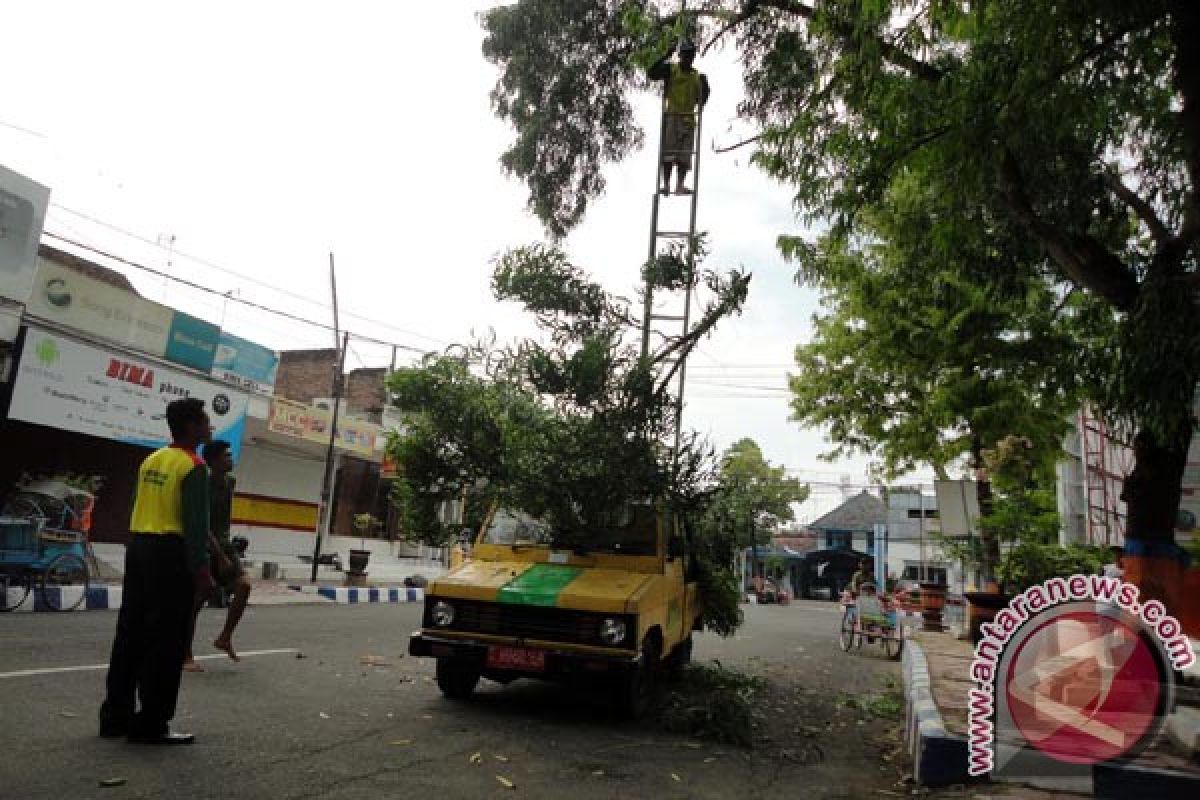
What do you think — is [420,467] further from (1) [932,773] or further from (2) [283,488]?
(2) [283,488]

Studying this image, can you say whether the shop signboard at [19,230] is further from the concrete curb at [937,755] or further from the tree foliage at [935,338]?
the concrete curb at [937,755]

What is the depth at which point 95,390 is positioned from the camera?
1552 centimetres

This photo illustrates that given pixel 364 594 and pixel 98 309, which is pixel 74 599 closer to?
pixel 98 309

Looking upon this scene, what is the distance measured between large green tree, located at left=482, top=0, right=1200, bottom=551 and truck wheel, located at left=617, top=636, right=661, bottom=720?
12.0ft

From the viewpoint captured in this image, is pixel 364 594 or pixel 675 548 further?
pixel 364 594

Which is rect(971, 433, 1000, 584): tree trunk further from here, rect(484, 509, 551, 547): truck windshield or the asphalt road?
rect(484, 509, 551, 547): truck windshield

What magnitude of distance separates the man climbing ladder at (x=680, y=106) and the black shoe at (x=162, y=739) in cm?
672

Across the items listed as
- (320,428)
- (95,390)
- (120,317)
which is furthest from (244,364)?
(95,390)

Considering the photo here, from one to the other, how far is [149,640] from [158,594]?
0.24 m

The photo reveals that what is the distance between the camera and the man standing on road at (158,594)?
4590 millimetres

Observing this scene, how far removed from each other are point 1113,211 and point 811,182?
3217 millimetres

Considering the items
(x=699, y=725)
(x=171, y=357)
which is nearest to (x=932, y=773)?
(x=699, y=725)

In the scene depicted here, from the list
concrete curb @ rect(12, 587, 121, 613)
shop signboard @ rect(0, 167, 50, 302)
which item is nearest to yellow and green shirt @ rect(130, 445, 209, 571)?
concrete curb @ rect(12, 587, 121, 613)

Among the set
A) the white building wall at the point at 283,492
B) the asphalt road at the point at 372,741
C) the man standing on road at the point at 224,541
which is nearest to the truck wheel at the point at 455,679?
the asphalt road at the point at 372,741
